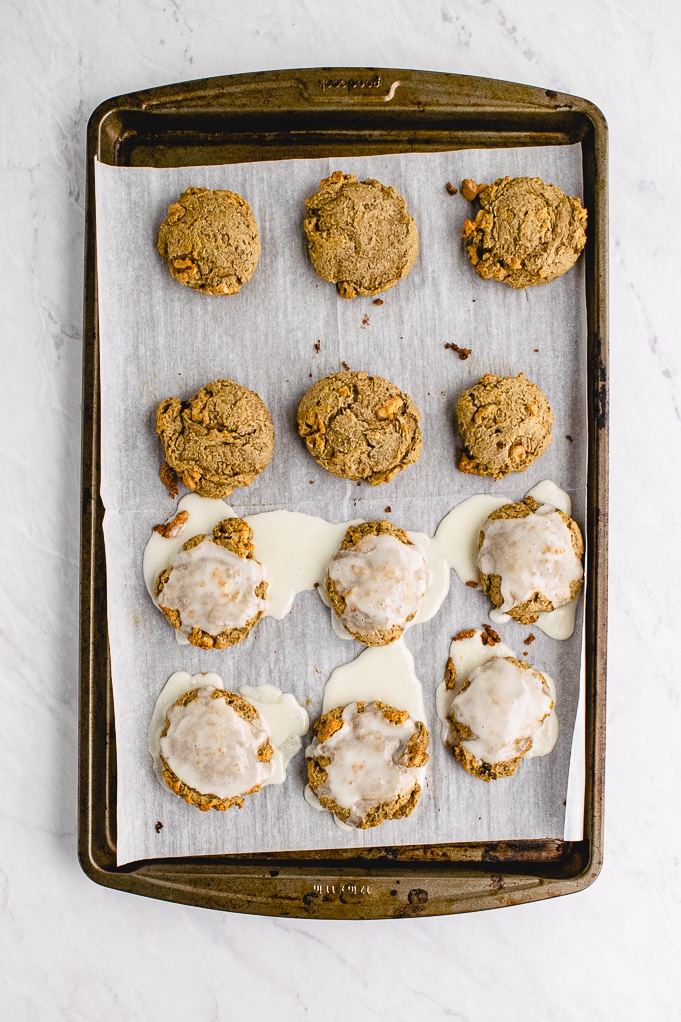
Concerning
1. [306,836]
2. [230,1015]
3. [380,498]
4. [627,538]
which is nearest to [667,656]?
[627,538]

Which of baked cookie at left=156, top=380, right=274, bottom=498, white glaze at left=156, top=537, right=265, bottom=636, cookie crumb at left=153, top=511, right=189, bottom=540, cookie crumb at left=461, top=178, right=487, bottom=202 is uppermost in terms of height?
cookie crumb at left=461, top=178, right=487, bottom=202

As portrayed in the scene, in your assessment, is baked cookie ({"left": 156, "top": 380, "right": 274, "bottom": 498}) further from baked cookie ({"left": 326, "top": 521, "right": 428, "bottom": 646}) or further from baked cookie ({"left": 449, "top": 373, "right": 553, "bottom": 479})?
baked cookie ({"left": 449, "top": 373, "right": 553, "bottom": 479})

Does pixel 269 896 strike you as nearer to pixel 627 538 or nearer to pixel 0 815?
pixel 0 815

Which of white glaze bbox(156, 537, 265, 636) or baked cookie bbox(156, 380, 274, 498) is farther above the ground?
baked cookie bbox(156, 380, 274, 498)

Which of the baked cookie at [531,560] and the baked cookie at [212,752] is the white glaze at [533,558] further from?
the baked cookie at [212,752]

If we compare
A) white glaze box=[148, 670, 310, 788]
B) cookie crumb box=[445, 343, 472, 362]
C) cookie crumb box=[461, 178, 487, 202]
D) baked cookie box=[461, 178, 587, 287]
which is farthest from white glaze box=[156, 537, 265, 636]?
cookie crumb box=[461, 178, 487, 202]

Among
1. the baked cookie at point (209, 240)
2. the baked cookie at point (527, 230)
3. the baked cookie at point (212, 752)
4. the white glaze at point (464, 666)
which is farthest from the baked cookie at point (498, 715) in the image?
the baked cookie at point (209, 240)

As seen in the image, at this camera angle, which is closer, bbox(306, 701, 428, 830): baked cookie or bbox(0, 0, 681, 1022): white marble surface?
bbox(306, 701, 428, 830): baked cookie

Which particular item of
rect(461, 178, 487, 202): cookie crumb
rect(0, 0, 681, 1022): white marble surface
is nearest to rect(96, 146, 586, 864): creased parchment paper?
rect(461, 178, 487, 202): cookie crumb
